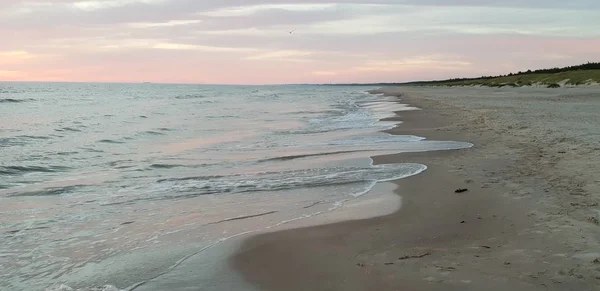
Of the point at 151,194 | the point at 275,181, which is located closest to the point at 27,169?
the point at 151,194

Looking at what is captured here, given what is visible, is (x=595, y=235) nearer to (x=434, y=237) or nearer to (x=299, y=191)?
(x=434, y=237)

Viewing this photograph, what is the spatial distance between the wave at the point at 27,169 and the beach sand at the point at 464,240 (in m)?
7.39

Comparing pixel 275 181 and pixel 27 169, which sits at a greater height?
pixel 275 181

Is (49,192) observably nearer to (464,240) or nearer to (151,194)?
(151,194)

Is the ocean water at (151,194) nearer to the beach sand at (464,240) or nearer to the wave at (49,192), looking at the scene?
the wave at (49,192)

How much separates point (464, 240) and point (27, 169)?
987 centimetres

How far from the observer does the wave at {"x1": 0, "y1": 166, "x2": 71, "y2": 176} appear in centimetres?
1026

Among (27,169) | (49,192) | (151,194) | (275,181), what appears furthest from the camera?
(27,169)

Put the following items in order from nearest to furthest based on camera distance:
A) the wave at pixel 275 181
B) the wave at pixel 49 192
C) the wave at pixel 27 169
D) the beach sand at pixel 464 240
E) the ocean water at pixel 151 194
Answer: the beach sand at pixel 464 240 → the ocean water at pixel 151 194 → the wave at pixel 275 181 → the wave at pixel 49 192 → the wave at pixel 27 169

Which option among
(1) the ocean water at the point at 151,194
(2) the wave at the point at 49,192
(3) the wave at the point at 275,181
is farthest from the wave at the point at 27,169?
(3) the wave at the point at 275,181

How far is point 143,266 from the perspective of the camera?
4652mm

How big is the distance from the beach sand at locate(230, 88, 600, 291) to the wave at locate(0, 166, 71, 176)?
739cm

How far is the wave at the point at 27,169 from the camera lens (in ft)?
33.7

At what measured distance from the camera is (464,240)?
16.2ft
